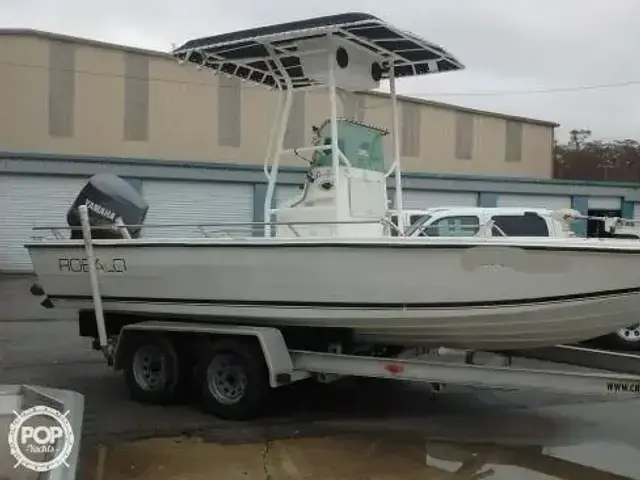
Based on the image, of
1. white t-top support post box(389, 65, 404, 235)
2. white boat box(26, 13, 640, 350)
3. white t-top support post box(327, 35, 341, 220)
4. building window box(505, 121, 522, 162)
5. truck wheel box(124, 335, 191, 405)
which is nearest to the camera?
white boat box(26, 13, 640, 350)

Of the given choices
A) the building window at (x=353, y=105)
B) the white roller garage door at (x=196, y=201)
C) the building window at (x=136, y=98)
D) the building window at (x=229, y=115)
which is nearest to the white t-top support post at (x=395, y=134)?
the building window at (x=353, y=105)

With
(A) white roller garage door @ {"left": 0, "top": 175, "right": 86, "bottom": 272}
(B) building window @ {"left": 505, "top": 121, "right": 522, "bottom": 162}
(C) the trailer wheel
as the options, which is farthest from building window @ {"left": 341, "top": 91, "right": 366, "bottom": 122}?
(B) building window @ {"left": 505, "top": 121, "right": 522, "bottom": 162}

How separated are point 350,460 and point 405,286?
137cm

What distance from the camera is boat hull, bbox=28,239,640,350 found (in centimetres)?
600

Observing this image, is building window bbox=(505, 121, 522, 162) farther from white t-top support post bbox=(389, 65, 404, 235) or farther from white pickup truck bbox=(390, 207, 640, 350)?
white t-top support post bbox=(389, 65, 404, 235)

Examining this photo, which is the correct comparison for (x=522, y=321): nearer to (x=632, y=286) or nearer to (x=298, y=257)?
(x=632, y=286)

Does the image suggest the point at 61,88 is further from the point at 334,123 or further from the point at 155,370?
the point at 334,123

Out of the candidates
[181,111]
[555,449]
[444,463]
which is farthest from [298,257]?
[181,111]

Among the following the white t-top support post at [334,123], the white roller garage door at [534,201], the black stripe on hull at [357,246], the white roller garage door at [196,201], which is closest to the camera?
the black stripe on hull at [357,246]

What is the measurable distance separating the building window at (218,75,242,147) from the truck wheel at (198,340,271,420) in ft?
91.3

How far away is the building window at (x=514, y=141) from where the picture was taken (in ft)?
142

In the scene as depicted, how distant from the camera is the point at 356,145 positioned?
768 centimetres

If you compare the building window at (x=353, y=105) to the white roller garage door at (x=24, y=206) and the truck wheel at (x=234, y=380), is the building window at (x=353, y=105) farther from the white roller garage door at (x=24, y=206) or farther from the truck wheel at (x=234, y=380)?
the white roller garage door at (x=24, y=206)

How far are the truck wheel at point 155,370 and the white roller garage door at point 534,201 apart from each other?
20.8 meters
